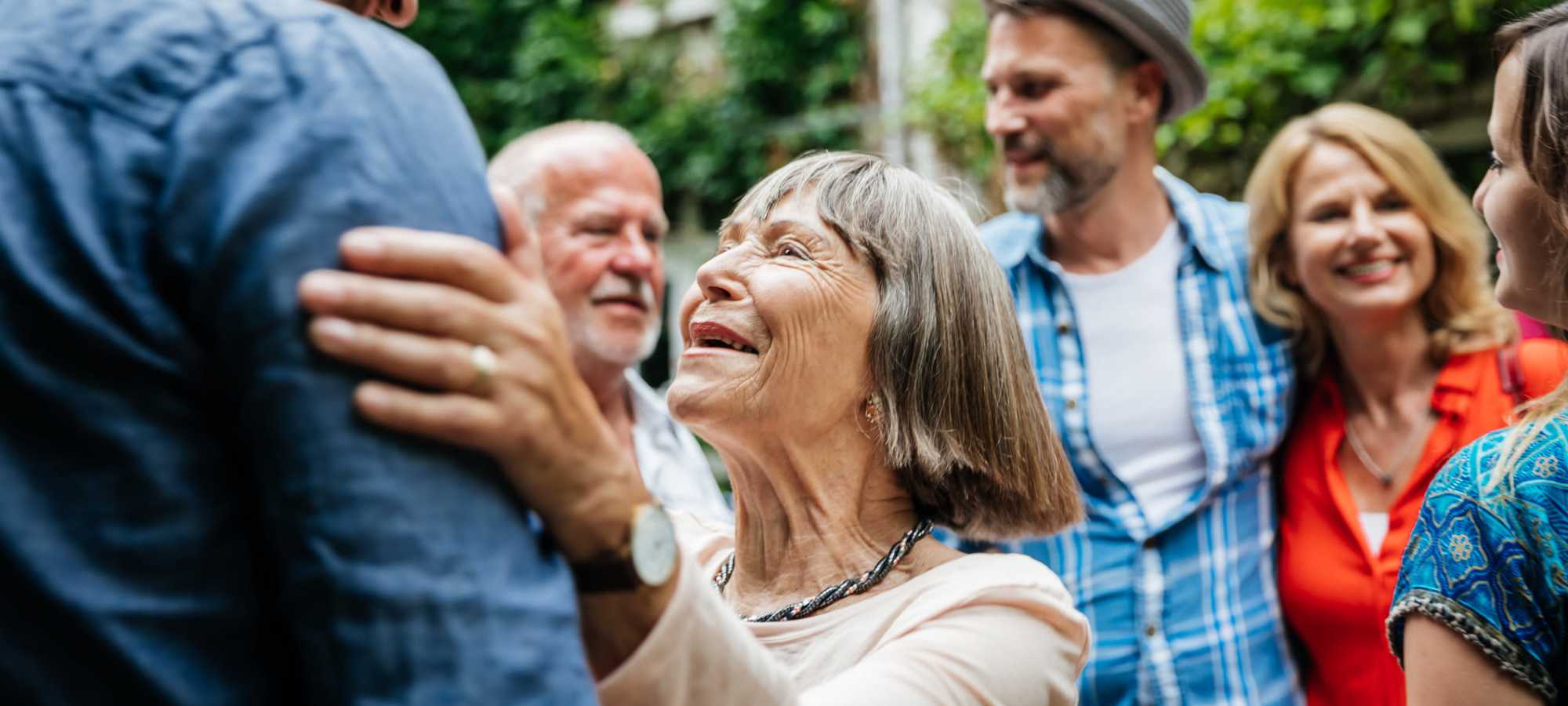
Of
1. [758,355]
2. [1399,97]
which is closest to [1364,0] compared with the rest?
[1399,97]

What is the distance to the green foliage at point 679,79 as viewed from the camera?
368 inches

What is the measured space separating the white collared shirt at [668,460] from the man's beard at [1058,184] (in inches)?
43.1

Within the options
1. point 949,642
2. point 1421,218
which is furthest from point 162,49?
point 1421,218

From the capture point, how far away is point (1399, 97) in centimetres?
589

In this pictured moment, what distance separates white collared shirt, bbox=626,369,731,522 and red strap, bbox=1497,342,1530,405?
1871mm

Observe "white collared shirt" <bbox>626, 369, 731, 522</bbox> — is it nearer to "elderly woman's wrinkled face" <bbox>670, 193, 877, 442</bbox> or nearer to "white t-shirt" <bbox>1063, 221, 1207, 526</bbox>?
"white t-shirt" <bbox>1063, 221, 1207, 526</bbox>

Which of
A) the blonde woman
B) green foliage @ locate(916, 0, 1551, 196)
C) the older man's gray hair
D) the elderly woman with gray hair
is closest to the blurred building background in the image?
green foliage @ locate(916, 0, 1551, 196)

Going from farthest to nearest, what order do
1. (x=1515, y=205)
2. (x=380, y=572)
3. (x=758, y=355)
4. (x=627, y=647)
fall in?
(x=758, y=355)
(x=1515, y=205)
(x=627, y=647)
(x=380, y=572)

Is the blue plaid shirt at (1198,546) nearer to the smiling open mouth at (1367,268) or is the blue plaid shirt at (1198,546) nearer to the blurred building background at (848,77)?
the smiling open mouth at (1367,268)

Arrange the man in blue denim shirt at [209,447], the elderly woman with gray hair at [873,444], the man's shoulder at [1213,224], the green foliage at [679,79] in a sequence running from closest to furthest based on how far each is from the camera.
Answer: the man in blue denim shirt at [209,447], the elderly woman with gray hair at [873,444], the man's shoulder at [1213,224], the green foliage at [679,79]

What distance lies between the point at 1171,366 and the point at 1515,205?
1.35m

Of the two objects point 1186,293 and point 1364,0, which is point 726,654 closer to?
point 1186,293

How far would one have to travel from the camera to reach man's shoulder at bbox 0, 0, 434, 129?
3.17 feet

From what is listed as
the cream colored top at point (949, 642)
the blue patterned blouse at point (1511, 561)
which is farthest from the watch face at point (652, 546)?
the blue patterned blouse at point (1511, 561)
